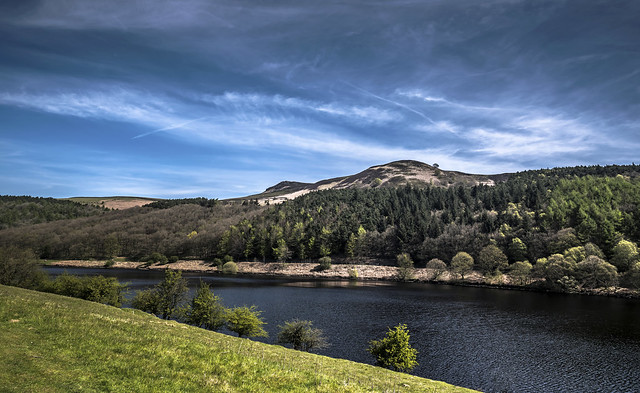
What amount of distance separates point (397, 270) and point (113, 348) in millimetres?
159124

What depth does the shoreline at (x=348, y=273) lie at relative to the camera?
373 ft

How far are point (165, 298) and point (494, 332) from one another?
62632 mm

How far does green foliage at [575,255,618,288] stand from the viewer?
106 metres

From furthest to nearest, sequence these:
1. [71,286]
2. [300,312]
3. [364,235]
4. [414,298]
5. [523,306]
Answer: [364,235] → [414,298] → [523,306] → [300,312] → [71,286]

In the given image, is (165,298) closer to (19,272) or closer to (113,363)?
(19,272)

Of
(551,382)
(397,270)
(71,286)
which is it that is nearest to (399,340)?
(551,382)

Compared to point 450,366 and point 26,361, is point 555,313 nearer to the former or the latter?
point 450,366

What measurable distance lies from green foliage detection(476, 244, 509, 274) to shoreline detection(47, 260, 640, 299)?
441 cm

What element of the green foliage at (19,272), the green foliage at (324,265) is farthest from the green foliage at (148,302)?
the green foliage at (324,265)

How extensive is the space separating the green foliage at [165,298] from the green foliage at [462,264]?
12503 centimetres

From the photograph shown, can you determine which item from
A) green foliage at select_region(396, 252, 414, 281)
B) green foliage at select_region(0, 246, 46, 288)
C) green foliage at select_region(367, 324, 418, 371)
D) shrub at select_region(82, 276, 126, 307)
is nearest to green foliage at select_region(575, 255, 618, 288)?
green foliage at select_region(396, 252, 414, 281)

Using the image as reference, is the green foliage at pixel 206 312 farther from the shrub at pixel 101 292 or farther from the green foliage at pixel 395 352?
the green foliage at pixel 395 352

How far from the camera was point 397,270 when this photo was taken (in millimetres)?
166375

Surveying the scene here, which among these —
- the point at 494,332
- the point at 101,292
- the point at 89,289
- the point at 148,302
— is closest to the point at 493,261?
the point at 494,332
